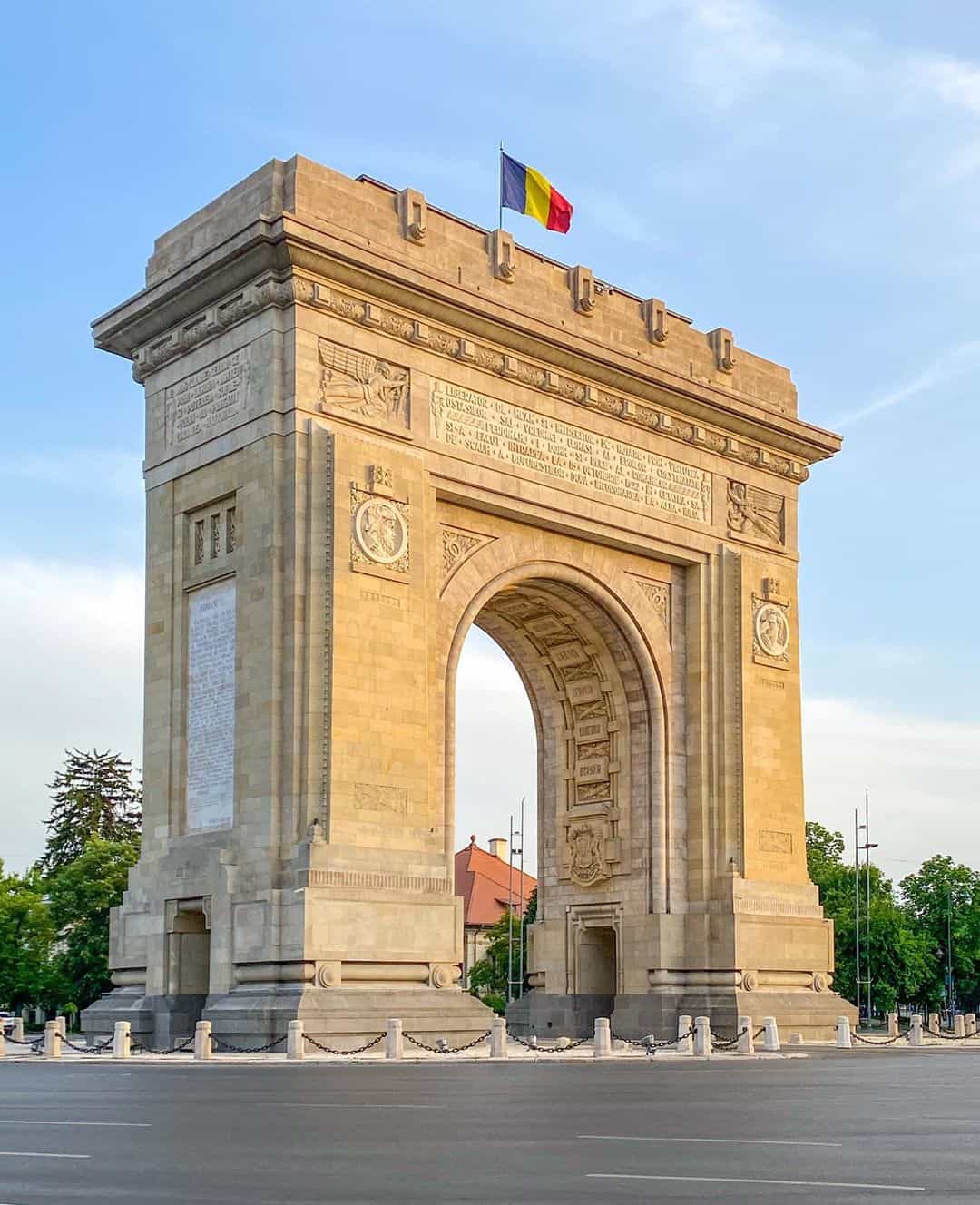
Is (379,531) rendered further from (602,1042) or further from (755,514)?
(755,514)

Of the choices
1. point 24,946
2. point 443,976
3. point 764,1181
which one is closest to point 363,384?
point 443,976

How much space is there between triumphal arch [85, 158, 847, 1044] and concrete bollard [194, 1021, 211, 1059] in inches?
67.7

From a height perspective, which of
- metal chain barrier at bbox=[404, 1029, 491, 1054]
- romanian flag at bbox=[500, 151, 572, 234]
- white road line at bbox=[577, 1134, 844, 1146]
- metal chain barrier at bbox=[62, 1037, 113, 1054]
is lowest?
metal chain barrier at bbox=[62, 1037, 113, 1054]

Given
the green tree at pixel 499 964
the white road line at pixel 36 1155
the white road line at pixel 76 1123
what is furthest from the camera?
the green tree at pixel 499 964

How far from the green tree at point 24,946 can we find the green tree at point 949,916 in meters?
41.7

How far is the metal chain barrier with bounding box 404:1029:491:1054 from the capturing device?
1178 inches

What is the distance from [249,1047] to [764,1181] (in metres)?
22.1

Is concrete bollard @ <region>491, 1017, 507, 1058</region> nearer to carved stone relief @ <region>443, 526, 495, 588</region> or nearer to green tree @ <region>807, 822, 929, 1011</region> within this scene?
carved stone relief @ <region>443, 526, 495, 588</region>

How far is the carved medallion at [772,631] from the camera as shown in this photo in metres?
42.8

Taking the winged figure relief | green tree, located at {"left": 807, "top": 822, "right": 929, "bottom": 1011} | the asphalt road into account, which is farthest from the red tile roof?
the asphalt road

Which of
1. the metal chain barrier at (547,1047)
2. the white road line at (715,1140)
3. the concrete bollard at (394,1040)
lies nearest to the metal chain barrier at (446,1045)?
the concrete bollard at (394,1040)

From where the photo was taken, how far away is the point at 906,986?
72.5 metres

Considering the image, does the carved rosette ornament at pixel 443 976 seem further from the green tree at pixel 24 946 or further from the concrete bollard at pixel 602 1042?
the green tree at pixel 24 946

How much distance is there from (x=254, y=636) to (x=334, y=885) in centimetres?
534
